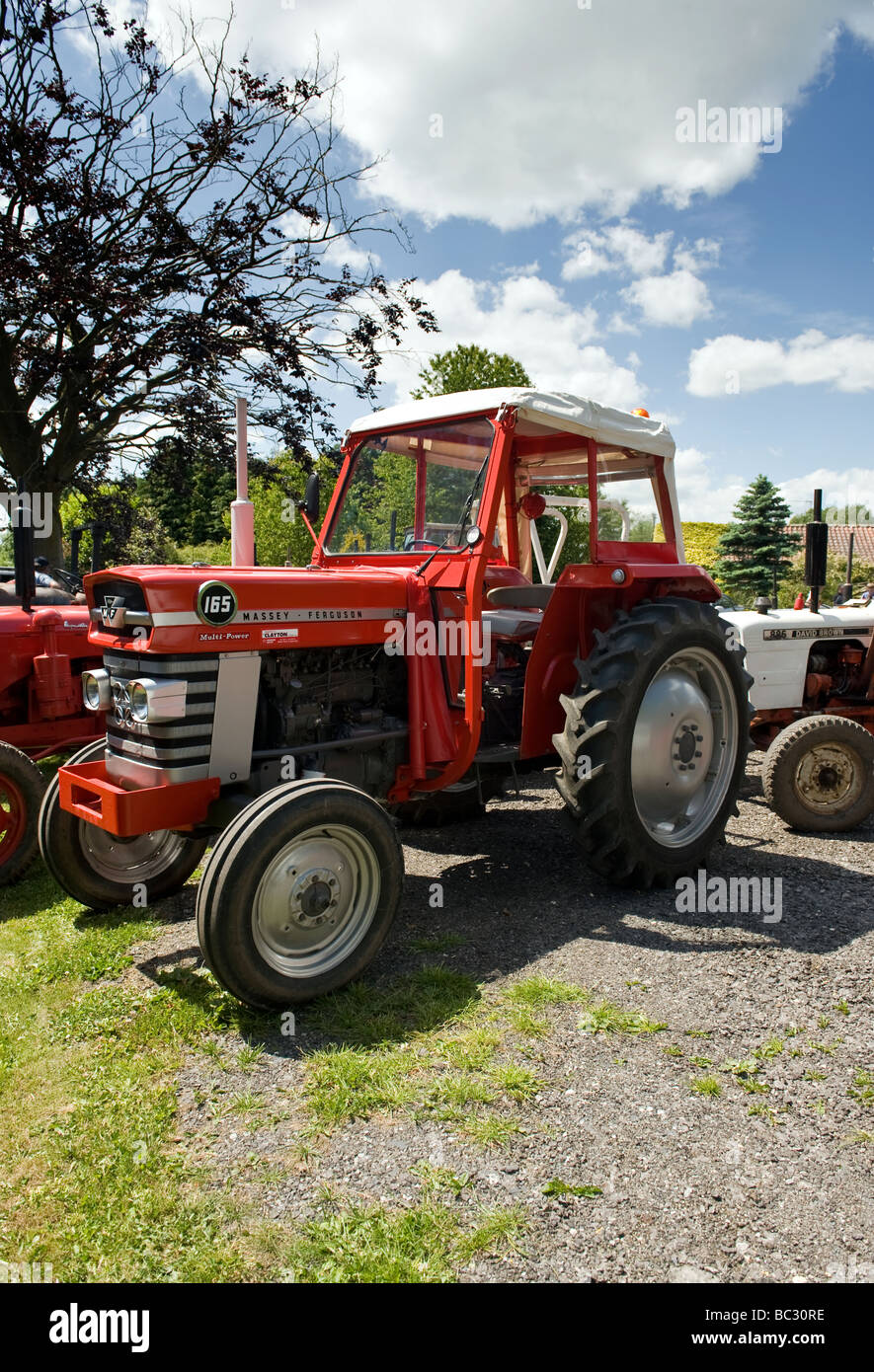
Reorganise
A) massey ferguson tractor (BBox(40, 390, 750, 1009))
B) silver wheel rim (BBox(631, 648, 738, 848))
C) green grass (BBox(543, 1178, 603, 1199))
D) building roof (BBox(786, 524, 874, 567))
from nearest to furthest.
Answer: green grass (BBox(543, 1178, 603, 1199)) < massey ferguson tractor (BBox(40, 390, 750, 1009)) < silver wheel rim (BBox(631, 648, 738, 848)) < building roof (BBox(786, 524, 874, 567))

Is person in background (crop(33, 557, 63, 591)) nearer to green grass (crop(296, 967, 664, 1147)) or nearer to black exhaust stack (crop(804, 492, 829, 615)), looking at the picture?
green grass (crop(296, 967, 664, 1147))

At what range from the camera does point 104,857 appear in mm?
4316

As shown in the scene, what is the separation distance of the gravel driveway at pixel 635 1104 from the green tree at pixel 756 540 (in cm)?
2584

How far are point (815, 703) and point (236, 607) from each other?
188 inches

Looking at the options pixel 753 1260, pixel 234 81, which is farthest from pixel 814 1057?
pixel 234 81

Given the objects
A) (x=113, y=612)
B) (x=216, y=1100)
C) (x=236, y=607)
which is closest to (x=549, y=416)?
(x=236, y=607)

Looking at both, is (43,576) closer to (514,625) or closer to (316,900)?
(514,625)

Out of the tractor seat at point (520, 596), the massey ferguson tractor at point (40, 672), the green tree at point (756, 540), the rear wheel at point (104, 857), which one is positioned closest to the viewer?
the rear wheel at point (104, 857)

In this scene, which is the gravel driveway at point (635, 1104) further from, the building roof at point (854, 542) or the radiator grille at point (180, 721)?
the building roof at point (854, 542)

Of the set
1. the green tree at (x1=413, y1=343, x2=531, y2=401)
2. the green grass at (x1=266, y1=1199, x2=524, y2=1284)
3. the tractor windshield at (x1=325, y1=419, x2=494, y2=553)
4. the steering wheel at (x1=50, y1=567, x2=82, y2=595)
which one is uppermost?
the green tree at (x1=413, y1=343, x2=531, y2=401)

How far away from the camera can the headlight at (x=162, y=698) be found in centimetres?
343

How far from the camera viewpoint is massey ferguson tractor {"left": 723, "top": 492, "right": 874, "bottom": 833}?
5.62m

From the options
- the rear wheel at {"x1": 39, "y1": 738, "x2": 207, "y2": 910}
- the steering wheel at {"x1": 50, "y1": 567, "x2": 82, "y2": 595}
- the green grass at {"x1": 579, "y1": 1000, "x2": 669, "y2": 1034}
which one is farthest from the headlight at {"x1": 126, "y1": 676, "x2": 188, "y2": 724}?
the steering wheel at {"x1": 50, "y1": 567, "x2": 82, "y2": 595}

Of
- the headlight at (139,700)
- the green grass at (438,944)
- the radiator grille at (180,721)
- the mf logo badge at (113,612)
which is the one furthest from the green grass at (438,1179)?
the mf logo badge at (113,612)
